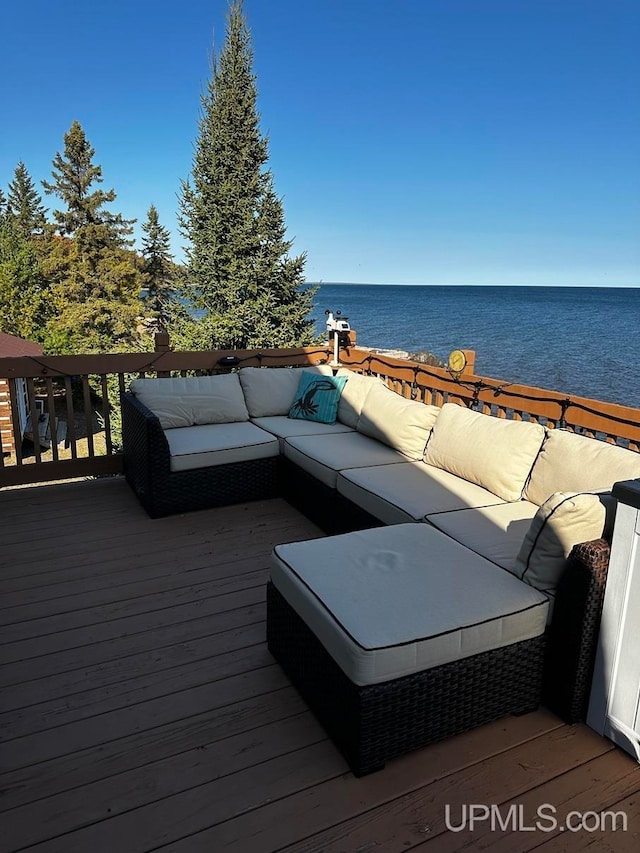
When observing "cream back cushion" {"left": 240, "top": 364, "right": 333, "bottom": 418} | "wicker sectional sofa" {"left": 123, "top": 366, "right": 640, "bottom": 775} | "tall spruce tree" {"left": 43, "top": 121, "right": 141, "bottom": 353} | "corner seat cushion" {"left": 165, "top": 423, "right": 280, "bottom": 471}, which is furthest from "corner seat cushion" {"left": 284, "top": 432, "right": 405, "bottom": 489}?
"tall spruce tree" {"left": 43, "top": 121, "right": 141, "bottom": 353}

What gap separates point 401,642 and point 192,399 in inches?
106

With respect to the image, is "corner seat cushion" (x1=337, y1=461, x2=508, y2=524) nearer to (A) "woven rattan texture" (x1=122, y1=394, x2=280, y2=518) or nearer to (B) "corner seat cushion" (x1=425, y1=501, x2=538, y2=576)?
(B) "corner seat cushion" (x1=425, y1=501, x2=538, y2=576)

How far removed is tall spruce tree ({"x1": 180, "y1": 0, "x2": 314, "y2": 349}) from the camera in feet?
40.9

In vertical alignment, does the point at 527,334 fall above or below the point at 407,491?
above

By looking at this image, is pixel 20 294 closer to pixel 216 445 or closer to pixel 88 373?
pixel 88 373

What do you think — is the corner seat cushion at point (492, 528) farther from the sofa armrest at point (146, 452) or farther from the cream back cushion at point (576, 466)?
the sofa armrest at point (146, 452)

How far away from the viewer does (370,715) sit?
145cm

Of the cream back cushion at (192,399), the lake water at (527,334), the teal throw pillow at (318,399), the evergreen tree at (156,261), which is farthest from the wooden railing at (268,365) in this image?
the evergreen tree at (156,261)

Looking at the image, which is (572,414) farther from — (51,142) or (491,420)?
(51,142)

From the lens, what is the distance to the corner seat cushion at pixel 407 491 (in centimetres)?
247

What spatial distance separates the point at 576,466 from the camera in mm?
2205

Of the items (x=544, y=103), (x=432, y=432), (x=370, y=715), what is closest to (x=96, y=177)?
(x=544, y=103)
